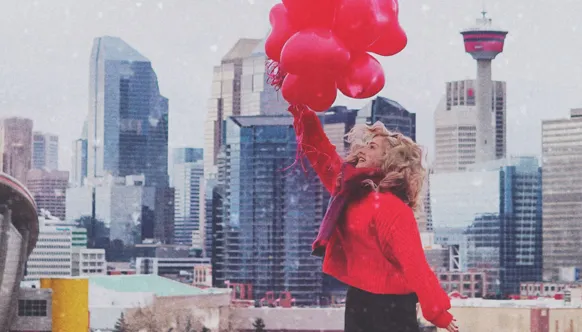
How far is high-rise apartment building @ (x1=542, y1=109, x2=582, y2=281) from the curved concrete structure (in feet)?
233

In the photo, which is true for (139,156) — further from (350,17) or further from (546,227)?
(350,17)

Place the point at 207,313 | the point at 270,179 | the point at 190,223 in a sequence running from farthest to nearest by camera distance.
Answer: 1. the point at 190,223
2. the point at 270,179
3. the point at 207,313

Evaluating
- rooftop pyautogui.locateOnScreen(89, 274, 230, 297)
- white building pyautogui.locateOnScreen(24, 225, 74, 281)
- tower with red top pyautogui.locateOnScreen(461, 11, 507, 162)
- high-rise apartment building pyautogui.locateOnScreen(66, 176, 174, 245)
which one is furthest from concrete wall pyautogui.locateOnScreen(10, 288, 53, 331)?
tower with red top pyautogui.locateOnScreen(461, 11, 507, 162)

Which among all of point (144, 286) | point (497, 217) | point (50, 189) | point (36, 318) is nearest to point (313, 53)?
point (36, 318)

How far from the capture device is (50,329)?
24641 millimetres

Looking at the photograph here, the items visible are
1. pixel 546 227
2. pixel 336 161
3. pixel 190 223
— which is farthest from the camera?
pixel 190 223

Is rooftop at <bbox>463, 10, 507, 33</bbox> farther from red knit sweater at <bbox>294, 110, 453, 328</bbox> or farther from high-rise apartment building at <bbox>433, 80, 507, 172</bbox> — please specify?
red knit sweater at <bbox>294, 110, 453, 328</bbox>

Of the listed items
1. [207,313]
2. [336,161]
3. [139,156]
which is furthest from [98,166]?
[336,161]

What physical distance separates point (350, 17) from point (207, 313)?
159ft

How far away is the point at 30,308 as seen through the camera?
81.6ft

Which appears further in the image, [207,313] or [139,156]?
[139,156]

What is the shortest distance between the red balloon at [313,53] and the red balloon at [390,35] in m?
0.14

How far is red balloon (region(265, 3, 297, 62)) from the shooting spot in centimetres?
350

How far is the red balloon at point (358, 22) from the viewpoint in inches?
133
